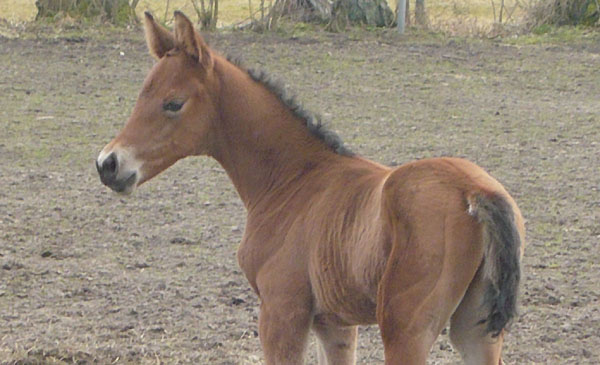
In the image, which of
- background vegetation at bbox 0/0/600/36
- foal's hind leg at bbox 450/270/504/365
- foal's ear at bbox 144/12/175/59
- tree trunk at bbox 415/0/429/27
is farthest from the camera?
tree trunk at bbox 415/0/429/27

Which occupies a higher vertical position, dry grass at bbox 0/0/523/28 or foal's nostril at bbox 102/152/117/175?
foal's nostril at bbox 102/152/117/175

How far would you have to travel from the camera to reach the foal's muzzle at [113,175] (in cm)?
357

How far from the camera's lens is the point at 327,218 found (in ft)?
11.1

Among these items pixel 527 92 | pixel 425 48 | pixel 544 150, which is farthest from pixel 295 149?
pixel 425 48

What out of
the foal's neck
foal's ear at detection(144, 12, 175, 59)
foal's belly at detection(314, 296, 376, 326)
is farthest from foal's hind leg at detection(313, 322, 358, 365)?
foal's ear at detection(144, 12, 175, 59)

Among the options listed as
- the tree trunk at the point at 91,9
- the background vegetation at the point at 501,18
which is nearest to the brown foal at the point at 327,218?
the background vegetation at the point at 501,18

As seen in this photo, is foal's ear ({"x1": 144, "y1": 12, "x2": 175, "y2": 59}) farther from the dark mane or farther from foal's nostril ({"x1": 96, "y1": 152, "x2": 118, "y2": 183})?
foal's nostril ({"x1": 96, "y1": 152, "x2": 118, "y2": 183})

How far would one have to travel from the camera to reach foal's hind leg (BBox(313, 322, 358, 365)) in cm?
365

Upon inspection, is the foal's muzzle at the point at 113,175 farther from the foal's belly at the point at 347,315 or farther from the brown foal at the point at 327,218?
the foal's belly at the point at 347,315

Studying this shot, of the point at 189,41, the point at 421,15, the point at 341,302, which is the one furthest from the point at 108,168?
the point at 421,15

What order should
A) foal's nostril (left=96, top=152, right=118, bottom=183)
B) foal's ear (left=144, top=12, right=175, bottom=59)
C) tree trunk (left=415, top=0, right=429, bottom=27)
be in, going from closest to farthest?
foal's nostril (left=96, top=152, right=118, bottom=183) → foal's ear (left=144, top=12, right=175, bottom=59) → tree trunk (left=415, top=0, right=429, bottom=27)

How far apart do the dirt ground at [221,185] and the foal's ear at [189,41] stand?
138 centimetres

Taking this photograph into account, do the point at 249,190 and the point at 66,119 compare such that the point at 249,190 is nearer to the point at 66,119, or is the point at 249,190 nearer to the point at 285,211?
the point at 285,211

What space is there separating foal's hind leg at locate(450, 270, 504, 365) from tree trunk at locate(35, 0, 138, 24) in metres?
11.2
